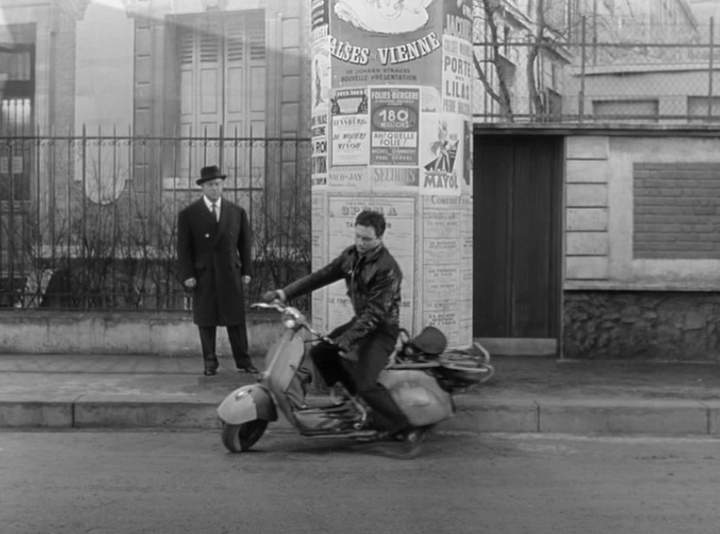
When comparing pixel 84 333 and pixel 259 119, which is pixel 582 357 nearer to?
pixel 84 333

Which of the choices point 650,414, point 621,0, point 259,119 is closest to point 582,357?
point 650,414

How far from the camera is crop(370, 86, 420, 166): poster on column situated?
9086 mm

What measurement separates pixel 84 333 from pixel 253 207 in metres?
2.34

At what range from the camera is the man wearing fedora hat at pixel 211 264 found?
9930mm

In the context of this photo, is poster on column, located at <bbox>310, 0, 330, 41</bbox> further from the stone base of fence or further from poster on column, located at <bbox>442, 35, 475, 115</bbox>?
the stone base of fence

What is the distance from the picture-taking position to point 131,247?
1195cm

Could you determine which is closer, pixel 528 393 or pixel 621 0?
pixel 528 393

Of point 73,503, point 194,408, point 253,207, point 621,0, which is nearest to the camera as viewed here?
point 73,503

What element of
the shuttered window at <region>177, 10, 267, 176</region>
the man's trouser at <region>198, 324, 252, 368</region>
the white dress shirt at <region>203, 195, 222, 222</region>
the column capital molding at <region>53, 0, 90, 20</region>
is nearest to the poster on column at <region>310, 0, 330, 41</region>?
the white dress shirt at <region>203, 195, 222, 222</region>

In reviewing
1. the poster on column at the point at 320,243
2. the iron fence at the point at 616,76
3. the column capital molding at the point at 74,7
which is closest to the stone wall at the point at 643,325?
the iron fence at the point at 616,76

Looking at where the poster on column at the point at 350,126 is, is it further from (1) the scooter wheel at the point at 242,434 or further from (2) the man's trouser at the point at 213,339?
(1) the scooter wheel at the point at 242,434

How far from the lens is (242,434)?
7539 mm

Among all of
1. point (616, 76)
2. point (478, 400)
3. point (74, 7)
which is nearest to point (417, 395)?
point (478, 400)

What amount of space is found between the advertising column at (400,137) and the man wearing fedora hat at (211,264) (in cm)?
96
